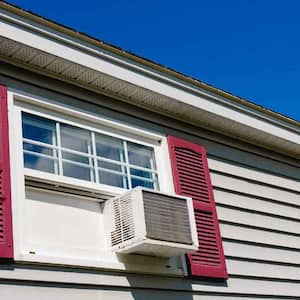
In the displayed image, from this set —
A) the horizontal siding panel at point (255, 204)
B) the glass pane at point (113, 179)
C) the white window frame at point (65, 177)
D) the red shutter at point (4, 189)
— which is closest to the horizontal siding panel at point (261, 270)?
the horizontal siding panel at point (255, 204)

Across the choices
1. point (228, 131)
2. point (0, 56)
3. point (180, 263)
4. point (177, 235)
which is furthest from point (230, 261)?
point (0, 56)

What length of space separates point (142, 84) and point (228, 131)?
1.28 m

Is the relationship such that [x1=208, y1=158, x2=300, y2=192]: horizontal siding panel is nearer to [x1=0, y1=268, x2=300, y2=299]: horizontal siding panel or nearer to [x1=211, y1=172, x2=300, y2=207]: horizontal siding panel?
[x1=211, y1=172, x2=300, y2=207]: horizontal siding panel

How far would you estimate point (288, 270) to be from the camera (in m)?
5.56

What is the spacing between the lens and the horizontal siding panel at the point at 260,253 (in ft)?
16.7

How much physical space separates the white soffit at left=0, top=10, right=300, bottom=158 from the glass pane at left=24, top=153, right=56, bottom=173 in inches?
26.3

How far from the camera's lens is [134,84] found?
15.6 feet

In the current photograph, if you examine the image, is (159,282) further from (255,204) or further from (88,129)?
(255,204)

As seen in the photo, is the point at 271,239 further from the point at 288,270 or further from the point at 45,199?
the point at 45,199

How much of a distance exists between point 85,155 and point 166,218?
74cm

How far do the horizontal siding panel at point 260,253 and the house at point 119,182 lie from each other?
12 millimetres

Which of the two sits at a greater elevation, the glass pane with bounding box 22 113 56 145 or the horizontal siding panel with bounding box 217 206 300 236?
the glass pane with bounding box 22 113 56 145

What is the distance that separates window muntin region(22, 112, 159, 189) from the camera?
4.14 meters

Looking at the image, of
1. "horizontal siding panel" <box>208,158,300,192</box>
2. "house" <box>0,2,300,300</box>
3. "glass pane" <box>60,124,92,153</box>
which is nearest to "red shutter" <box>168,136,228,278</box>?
"house" <box>0,2,300,300</box>
